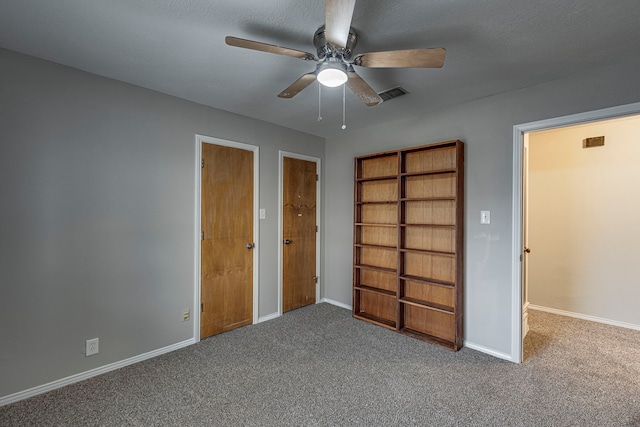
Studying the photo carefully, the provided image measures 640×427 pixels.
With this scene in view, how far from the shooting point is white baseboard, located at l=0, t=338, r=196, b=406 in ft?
6.46

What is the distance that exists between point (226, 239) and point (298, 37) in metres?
2.12

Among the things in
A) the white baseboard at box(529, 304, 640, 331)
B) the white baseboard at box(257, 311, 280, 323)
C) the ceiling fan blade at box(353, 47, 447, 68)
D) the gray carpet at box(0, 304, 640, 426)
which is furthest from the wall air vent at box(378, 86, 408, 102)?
the white baseboard at box(529, 304, 640, 331)

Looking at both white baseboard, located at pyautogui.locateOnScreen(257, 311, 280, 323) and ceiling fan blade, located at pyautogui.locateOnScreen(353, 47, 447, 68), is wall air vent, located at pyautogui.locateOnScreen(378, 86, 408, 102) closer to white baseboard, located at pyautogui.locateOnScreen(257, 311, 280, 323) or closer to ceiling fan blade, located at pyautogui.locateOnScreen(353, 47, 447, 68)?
ceiling fan blade, located at pyautogui.locateOnScreen(353, 47, 447, 68)

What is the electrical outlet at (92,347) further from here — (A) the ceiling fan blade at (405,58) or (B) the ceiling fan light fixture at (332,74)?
(A) the ceiling fan blade at (405,58)

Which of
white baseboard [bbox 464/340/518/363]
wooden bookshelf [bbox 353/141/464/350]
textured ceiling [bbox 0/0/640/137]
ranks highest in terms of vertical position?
textured ceiling [bbox 0/0/640/137]

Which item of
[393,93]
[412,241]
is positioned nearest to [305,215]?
[412,241]

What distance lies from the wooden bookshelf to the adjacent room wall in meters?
1.82

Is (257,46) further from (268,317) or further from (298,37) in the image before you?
(268,317)

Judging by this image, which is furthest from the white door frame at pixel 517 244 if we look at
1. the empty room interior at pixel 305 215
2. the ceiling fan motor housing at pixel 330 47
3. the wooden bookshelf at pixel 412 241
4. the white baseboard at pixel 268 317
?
the white baseboard at pixel 268 317

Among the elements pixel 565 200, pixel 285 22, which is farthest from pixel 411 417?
pixel 565 200

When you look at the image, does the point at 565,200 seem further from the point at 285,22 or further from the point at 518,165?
the point at 285,22

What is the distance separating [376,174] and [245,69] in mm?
2001

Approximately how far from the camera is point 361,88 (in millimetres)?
1863

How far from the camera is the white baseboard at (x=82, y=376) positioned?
1968 millimetres
